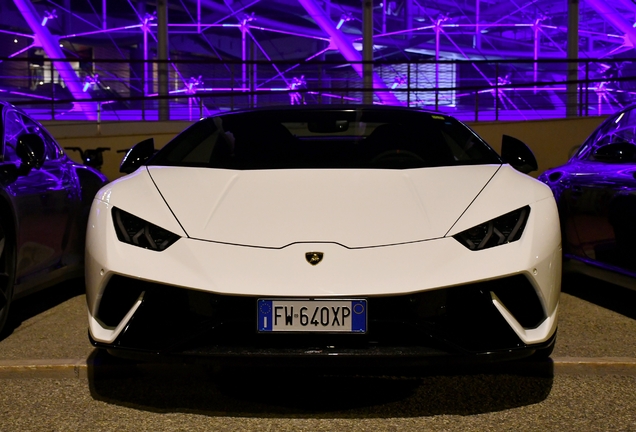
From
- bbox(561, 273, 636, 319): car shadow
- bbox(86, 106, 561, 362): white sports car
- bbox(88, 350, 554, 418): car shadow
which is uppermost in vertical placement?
bbox(86, 106, 561, 362): white sports car

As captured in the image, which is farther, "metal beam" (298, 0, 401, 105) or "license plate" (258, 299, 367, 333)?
"metal beam" (298, 0, 401, 105)

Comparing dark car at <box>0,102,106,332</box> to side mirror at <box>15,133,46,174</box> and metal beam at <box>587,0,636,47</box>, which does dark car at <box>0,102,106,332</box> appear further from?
metal beam at <box>587,0,636,47</box>

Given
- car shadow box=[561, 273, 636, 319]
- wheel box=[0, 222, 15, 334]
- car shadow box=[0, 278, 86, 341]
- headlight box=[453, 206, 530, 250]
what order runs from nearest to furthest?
headlight box=[453, 206, 530, 250], wheel box=[0, 222, 15, 334], car shadow box=[0, 278, 86, 341], car shadow box=[561, 273, 636, 319]

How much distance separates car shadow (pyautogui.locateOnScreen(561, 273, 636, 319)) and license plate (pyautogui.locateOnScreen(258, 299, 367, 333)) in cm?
259

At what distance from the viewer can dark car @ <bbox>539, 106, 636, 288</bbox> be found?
173 inches

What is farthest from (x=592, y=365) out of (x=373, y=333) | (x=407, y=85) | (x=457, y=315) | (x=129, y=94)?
(x=129, y=94)

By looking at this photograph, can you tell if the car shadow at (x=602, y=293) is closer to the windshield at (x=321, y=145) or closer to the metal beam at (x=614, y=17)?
the windshield at (x=321, y=145)

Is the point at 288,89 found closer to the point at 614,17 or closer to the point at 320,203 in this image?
the point at 614,17

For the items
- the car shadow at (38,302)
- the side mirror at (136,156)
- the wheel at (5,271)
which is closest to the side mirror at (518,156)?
the side mirror at (136,156)

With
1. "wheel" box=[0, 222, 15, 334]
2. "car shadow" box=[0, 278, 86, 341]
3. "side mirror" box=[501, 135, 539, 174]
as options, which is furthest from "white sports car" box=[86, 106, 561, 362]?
"car shadow" box=[0, 278, 86, 341]

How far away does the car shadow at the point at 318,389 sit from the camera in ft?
10.0

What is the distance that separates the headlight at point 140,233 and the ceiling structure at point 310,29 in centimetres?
1550

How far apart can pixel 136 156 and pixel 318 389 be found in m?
1.51

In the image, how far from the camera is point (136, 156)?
4035 mm
